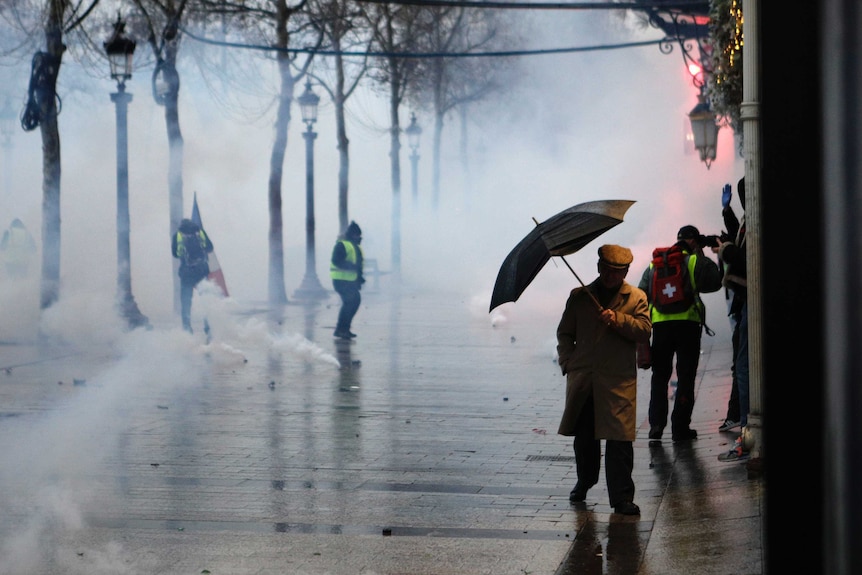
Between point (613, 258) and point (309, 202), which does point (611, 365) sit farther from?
point (309, 202)

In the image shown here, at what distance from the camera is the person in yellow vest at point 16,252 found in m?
23.0

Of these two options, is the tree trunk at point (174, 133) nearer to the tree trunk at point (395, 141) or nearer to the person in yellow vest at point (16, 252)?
the person in yellow vest at point (16, 252)

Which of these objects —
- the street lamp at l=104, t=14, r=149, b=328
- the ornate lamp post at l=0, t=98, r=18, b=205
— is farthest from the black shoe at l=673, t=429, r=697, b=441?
the ornate lamp post at l=0, t=98, r=18, b=205

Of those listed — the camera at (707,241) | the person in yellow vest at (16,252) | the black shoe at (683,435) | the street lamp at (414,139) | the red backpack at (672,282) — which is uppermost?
the street lamp at (414,139)

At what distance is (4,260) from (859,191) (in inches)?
888

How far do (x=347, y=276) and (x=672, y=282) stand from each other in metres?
9.67

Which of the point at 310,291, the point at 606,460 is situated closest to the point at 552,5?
the point at 606,460

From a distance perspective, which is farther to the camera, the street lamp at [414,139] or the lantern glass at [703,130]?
the street lamp at [414,139]

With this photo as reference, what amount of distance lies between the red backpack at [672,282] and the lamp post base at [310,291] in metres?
20.4

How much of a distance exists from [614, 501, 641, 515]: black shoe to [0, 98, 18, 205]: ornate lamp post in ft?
81.8

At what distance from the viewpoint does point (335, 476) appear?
8086 mm

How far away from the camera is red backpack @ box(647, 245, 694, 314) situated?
9.30 m

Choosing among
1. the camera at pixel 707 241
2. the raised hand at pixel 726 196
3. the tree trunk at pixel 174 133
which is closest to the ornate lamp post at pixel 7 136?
the tree trunk at pixel 174 133

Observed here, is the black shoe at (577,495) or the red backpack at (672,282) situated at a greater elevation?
the red backpack at (672,282)
